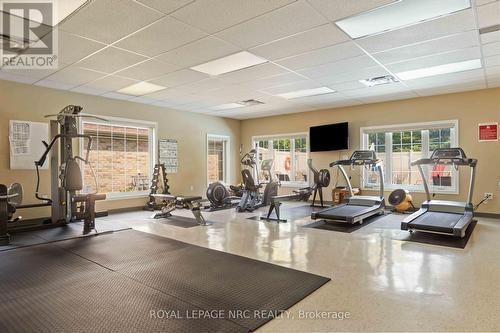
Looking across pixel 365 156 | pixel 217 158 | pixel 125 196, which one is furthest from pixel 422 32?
pixel 217 158

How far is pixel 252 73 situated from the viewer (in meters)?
5.25

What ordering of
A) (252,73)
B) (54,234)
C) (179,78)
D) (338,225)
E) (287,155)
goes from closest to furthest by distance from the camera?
(54,234)
(252,73)
(179,78)
(338,225)
(287,155)

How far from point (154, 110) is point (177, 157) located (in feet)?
Result: 4.50

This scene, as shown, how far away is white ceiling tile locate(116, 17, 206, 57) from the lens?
344 centimetres

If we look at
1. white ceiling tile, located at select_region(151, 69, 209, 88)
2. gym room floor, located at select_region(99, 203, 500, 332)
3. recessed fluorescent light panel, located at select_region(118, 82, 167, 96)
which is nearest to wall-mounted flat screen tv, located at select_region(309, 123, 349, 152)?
gym room floor, located at select_region(99, 203, 500, 332)

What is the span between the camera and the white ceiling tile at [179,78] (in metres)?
5.21

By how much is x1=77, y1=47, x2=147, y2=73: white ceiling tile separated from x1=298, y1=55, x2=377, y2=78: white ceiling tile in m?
2.67

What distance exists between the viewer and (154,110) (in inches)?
310

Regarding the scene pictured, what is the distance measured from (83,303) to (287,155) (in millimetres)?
7607

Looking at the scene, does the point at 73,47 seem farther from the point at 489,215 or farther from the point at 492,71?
the point at 489,215

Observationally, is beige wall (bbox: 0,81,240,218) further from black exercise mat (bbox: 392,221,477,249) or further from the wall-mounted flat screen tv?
black exercise mat (bbox: 392,221,477,249)

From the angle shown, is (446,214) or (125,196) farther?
(125,196)

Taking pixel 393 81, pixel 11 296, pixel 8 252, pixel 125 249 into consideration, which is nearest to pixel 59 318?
pixel 11 296

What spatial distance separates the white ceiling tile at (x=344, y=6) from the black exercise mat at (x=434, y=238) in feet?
10.5
